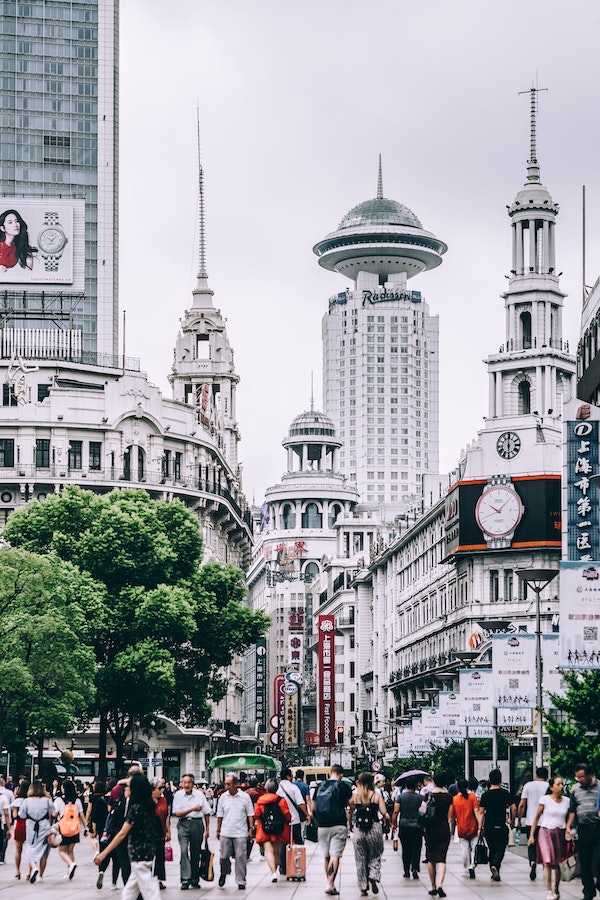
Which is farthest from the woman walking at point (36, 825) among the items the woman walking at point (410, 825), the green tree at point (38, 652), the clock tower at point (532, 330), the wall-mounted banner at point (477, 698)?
the clock tower at point (532, 330)

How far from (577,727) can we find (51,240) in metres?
85.3

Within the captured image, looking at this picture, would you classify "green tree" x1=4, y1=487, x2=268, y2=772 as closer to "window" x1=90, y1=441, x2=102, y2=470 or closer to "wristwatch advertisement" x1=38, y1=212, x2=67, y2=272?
"window" x1=90, y1=441, x2=102, y2=470

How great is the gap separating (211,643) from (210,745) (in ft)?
124

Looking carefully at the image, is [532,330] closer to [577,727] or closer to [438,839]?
[577,727]

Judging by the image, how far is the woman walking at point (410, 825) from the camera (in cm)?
3334

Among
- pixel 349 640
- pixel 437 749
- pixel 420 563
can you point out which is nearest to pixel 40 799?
pixel 437 749

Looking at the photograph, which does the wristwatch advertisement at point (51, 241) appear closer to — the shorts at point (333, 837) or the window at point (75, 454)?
Answer: the window at point (75, 454)

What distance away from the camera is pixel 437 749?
7869 centimetres

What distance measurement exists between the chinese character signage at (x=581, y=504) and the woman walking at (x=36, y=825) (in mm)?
38864

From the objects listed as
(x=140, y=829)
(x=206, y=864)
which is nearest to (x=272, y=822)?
(x=206, y=864)

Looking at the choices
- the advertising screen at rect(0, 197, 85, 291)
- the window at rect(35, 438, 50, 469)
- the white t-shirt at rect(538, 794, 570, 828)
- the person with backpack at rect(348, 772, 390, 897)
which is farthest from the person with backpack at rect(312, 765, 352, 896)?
the advertising screen at rect(0, 197, 85, 291)

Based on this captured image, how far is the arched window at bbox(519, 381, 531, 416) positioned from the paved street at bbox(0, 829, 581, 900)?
290ft

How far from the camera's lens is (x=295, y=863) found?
35.3 m

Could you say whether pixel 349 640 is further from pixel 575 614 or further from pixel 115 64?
pixel 575 614
